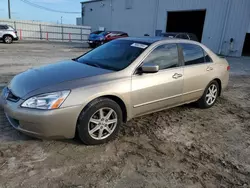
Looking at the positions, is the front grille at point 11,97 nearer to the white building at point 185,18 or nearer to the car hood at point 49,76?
the car hood at point 49,76

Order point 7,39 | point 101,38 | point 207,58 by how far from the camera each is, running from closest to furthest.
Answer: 1. point 207,58
2. point 7,39
3. point 101,38

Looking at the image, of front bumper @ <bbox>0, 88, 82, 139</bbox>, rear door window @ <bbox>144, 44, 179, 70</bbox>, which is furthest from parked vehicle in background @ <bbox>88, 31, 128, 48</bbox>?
front bumper @ <bbox>0, 88, 82, 139</bbox>

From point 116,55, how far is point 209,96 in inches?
93.6

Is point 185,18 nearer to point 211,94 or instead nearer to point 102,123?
point 211,94

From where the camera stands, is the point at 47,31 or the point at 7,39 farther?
the point at 47,31

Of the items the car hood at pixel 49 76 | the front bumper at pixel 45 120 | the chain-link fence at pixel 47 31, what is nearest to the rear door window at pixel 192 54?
the car hood at pixel 49 76

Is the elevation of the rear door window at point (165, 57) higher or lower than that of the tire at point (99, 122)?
higher

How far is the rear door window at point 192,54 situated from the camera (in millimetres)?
4023

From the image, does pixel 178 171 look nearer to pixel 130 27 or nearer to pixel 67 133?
pixel 67 133

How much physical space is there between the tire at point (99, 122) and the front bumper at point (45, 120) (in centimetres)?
12

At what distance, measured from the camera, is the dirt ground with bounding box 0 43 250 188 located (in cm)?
233

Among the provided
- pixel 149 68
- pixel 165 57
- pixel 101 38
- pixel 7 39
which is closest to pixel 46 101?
pixel 149 68

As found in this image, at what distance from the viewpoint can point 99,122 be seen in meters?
2.93

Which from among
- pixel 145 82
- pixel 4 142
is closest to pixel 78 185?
pixel 4 142
